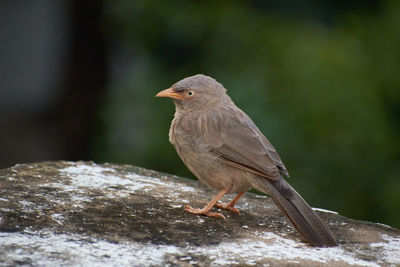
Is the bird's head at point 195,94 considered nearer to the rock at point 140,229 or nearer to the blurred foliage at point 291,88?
the rock at point 140,229

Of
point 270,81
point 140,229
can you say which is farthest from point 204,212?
point 270,81

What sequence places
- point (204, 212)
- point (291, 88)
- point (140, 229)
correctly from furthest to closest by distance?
1. point (291, 88)
2. point (204, 212)
3. point (140, 229)

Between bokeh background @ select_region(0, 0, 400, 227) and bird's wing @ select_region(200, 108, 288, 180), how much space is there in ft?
6.05

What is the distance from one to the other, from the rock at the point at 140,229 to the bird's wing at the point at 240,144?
37cm

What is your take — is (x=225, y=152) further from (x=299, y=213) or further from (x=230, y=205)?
(x=299, y=213)

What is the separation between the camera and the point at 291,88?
681cm

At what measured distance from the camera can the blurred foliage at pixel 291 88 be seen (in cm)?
669

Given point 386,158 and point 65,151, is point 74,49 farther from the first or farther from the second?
point 386,158

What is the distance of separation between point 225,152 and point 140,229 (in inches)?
40.5

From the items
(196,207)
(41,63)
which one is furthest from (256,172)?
(41,63)

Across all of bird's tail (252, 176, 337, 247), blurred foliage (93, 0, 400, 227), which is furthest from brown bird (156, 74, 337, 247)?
blurred foliage (93, 0, 400, 227)

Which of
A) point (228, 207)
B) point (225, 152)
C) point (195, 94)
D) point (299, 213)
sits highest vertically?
point (195, 94)

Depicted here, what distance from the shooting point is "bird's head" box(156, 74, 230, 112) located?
5.21 meters

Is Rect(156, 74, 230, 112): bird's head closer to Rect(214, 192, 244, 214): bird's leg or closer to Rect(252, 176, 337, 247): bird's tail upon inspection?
Rect(214, 192, 244, 214): bird's leg
